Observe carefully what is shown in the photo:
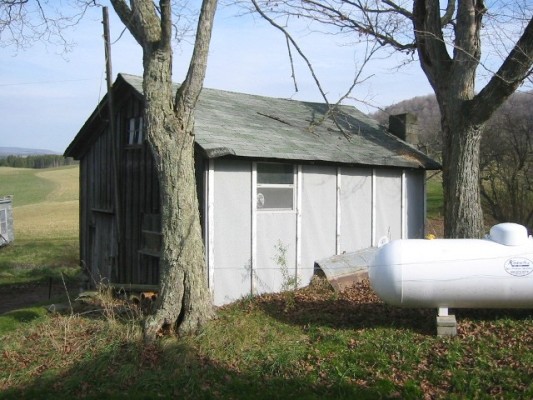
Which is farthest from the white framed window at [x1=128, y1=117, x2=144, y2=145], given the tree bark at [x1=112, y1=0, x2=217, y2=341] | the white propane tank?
the white propane tank

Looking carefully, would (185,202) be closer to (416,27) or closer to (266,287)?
(266,287)

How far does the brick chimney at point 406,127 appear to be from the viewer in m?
15.8

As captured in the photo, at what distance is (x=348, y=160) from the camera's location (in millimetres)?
A: 12117

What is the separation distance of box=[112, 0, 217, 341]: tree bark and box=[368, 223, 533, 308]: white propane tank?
294 centimetres

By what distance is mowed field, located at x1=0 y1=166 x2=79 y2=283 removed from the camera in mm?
21859

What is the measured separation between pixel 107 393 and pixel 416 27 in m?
11.6

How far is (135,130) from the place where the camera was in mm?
13047

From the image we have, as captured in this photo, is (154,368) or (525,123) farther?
(525,123)

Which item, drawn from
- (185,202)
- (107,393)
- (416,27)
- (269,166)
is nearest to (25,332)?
(107,393)

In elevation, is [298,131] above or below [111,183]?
above

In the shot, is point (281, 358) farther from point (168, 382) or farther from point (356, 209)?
point (356, 209)

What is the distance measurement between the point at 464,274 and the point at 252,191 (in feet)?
15.3

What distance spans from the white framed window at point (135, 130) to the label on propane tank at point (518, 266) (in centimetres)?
849

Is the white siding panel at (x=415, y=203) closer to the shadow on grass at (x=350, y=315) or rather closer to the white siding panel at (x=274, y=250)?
the white siding panel at (x=274, y=250)
